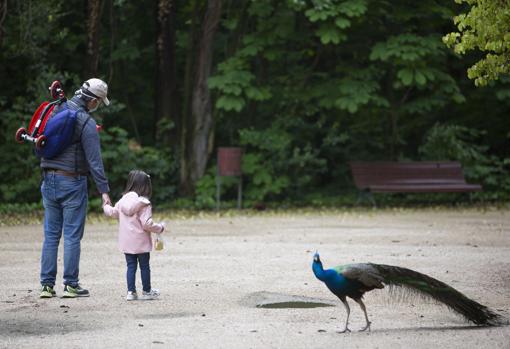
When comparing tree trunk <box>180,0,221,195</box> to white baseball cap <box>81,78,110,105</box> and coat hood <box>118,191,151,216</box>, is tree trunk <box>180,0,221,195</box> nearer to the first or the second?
white baseball cap <box>81,78,110,105</box>

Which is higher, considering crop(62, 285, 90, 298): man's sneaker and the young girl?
the young girl

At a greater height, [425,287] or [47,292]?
[425,287]

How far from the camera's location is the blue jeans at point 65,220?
9.09m

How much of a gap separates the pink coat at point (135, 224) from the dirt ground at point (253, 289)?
51 centimetres

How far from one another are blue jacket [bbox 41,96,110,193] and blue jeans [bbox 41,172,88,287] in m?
0.10

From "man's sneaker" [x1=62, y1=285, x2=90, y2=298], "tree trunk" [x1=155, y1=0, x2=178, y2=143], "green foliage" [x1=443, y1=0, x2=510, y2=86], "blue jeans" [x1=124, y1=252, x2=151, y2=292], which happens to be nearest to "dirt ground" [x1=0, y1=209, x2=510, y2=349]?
"man's sneaker" [x1=62, y1=285, x2=90, y2=298]

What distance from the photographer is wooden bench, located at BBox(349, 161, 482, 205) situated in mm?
22234

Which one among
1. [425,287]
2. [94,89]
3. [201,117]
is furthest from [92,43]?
[425,287]

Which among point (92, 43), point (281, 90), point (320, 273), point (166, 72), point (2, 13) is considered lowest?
point (320, 273)

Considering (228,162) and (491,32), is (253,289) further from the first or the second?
(228,162)

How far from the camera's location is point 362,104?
71.2 feet

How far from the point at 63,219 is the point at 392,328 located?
340 cm

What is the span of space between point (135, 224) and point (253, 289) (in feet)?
4.60

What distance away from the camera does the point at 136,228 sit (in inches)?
354
